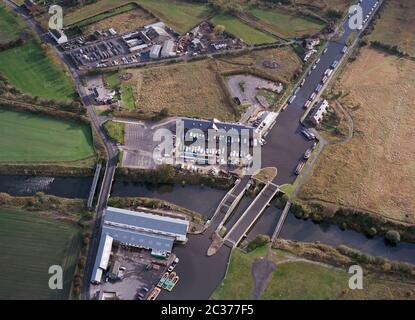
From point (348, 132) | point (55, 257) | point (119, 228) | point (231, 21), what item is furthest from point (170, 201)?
point (231, 21)

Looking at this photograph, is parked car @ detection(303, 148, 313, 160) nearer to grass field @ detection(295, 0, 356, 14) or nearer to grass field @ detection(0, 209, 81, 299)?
grass field @ detection(0, 209, 81, 299)

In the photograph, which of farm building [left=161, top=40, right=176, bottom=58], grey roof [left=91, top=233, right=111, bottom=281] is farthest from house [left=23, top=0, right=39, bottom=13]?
grey roof [left=91, top=233, right=111, bottom=281]

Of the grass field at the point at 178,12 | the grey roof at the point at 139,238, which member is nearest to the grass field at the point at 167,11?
the grass field at the point at 178,12

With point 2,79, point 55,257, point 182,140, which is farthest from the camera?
point 2,79

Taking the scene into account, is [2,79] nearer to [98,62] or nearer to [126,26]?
[98,62]

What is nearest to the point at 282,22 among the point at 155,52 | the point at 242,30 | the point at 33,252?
the point at 242,30
